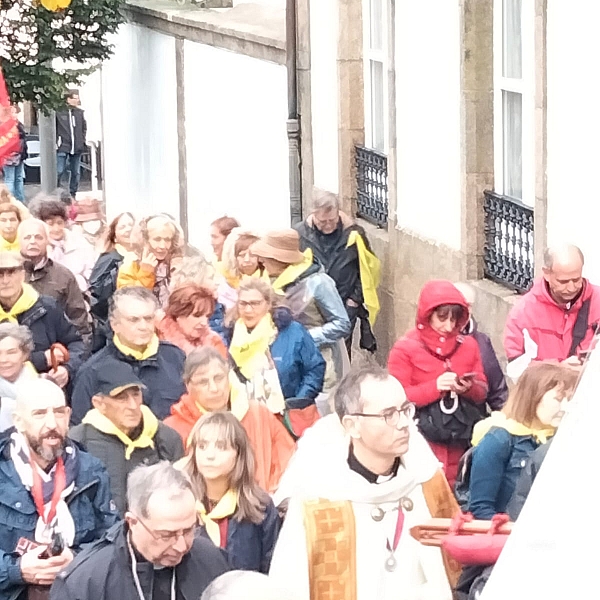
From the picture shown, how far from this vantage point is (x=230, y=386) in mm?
7332

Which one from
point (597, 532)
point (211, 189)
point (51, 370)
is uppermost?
point (597, 532)

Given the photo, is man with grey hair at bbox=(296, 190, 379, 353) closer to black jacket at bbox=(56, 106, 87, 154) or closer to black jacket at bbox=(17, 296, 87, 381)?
black jacket at bbox=(17, 296, 87, 381)

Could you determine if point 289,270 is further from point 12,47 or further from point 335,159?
point 12,47

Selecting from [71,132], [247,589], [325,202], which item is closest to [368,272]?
[325,202]

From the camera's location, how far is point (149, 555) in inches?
191

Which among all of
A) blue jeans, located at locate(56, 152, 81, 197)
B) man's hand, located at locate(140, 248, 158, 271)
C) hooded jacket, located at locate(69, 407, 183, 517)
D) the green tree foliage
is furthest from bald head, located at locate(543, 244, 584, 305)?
blue jeans, located at locate(56, 152, 81, 197)

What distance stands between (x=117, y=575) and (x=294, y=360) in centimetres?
371

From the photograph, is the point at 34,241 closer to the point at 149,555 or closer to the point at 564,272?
the point at 564,272

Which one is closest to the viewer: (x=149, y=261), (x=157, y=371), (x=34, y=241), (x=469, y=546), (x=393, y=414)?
(x=469, y=546)

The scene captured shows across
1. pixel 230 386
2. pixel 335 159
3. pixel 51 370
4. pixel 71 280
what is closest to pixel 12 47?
pixel 335 159

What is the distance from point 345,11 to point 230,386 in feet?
25.2

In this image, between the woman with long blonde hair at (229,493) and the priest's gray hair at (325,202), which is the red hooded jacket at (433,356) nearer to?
the woman with long blonde hair at (229,493)

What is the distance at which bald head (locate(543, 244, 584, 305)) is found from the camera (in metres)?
7.88

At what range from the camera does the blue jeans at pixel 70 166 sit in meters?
27.0
